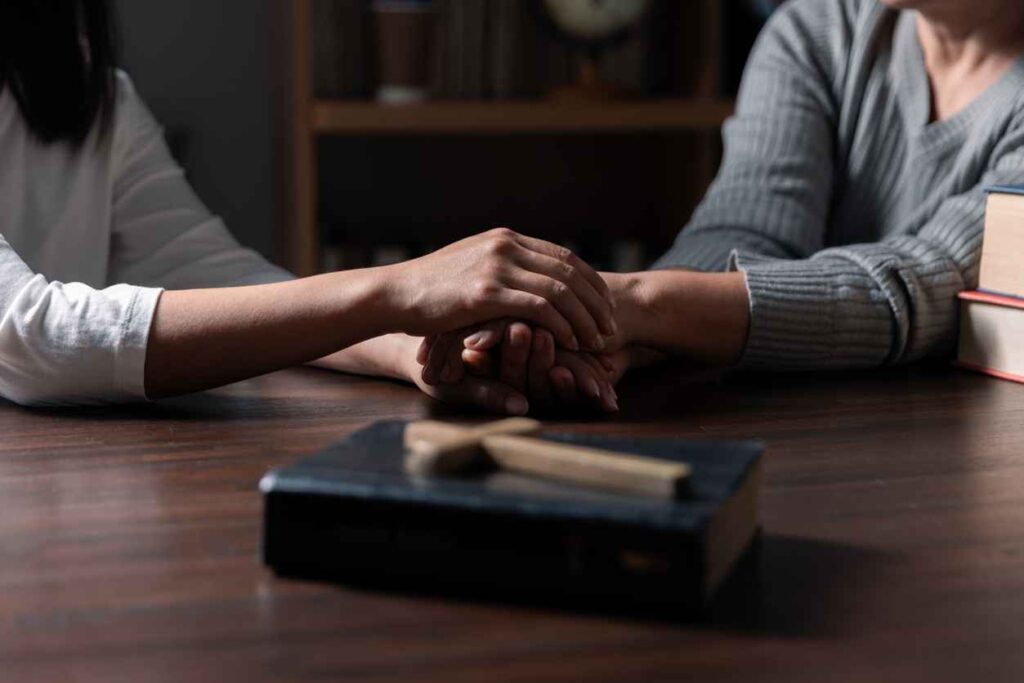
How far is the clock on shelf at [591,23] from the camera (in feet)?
9.30

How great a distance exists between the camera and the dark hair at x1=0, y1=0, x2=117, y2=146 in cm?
139

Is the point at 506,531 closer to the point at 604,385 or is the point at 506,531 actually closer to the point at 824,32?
the point at 604,385

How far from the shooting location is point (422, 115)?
2635mm

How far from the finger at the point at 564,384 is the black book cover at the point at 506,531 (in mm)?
413

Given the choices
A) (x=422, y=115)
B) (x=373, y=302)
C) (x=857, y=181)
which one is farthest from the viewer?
(x=422, y=115)

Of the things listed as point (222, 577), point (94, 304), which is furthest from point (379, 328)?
point (222, 577)

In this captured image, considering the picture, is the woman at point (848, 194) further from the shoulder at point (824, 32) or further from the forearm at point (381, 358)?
the forearm at point (381, 358)

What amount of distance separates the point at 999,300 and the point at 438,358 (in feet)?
1.78

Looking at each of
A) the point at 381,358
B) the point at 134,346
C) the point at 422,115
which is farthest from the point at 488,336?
the point at 422,115

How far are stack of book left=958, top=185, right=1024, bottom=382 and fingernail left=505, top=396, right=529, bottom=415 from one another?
477mm

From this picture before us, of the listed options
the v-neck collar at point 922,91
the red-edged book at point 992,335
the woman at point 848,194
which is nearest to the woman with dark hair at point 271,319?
the woman at point 848,194

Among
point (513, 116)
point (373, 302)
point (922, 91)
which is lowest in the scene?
point (513, 116)

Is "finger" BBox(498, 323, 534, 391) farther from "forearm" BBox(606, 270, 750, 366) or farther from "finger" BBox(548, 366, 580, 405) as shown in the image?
"forearm" BBox(606, 270, 750, 366)

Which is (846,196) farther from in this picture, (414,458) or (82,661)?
(82,661)
